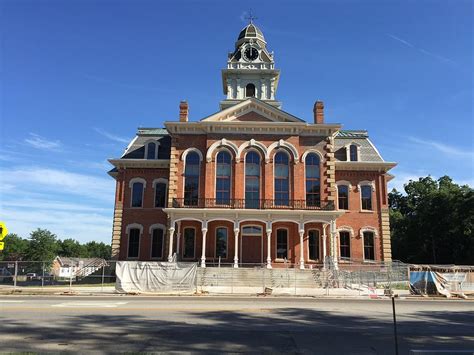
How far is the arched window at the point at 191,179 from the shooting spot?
3253cm

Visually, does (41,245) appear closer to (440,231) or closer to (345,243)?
(345,243)

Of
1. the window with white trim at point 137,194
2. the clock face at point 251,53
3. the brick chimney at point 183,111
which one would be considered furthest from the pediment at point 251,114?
the clock face at point 251,53

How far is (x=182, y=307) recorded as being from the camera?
14.8 metres

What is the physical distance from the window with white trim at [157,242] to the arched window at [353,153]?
17.6 metres

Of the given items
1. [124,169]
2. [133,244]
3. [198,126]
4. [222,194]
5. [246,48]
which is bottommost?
[133,244]

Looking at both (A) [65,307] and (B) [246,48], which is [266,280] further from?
(B) [246,48]

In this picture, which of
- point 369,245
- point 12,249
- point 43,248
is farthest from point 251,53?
point 12,249

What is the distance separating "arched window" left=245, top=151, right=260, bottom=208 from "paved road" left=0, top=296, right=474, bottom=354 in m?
17.4

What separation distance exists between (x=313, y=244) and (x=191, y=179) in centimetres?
1086

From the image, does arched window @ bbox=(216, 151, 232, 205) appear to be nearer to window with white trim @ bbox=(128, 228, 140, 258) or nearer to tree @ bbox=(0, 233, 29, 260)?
window with white trim @ bbox=(128, 228, 140, 258)

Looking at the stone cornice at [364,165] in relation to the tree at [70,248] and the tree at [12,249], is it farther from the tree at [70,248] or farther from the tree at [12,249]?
the tree at [70,248]

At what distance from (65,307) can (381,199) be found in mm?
27865

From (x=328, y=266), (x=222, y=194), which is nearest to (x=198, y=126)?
(x=222, y=194)

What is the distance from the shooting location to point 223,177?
32688 mm
